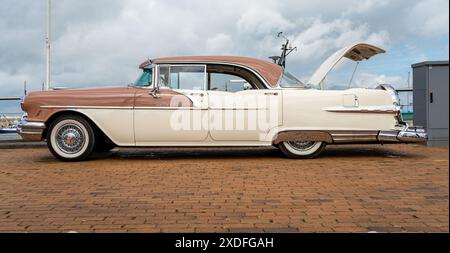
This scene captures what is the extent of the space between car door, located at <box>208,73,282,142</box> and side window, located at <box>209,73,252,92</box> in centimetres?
22

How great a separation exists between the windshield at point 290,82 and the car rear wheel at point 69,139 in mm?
3194

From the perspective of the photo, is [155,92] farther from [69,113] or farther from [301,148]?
[301,148]

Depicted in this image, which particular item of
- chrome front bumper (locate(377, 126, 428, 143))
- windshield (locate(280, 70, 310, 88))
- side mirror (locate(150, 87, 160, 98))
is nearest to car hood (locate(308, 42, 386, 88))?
windshield (locate(280, 70, 310, 88))

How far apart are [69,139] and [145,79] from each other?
156 cm

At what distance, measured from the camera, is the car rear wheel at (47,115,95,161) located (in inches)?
306

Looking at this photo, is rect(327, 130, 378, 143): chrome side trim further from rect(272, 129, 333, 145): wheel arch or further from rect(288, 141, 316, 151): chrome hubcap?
rect(288, 141, 316, 151): chrome hubcap

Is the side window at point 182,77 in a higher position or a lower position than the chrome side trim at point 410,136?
higher

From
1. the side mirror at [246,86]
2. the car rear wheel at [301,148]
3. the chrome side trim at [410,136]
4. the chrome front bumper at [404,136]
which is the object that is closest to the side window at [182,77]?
the side mirror at [246,86]

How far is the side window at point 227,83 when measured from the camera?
7.99 metres

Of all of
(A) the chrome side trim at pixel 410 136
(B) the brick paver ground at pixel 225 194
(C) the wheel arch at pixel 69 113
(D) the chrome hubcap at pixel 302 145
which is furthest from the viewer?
(D) the chrome hubcap at pixel 302 145

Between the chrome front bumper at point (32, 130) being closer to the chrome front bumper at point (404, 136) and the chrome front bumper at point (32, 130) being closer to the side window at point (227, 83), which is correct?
the side window at point (227, 83)
